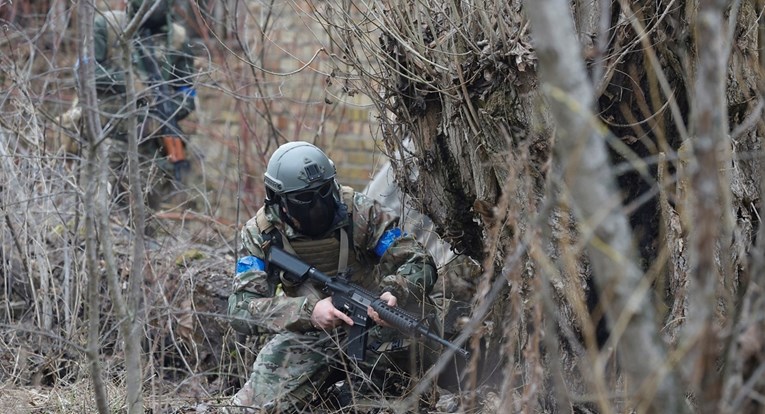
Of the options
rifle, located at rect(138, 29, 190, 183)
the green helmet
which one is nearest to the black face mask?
the green helmet

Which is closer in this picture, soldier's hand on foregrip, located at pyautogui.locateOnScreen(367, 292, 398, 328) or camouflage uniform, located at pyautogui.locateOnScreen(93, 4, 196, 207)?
soldier's hand on foregrip, located at pyautogui.locateOnScreen(367, 292, 398, 328)

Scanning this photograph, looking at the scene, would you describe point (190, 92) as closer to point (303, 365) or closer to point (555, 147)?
point (303, 365)

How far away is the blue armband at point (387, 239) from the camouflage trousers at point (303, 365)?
1.26 feet

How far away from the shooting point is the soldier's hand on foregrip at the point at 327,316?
4266 mm

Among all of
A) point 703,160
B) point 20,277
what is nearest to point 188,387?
point 20,277

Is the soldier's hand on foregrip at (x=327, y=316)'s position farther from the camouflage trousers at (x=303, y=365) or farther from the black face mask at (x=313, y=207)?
the black face mask at (x=313, y=207)

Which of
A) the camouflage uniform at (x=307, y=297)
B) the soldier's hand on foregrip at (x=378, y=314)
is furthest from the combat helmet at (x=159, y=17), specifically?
the soldier's hand on foregrip at (x=378, y=314)

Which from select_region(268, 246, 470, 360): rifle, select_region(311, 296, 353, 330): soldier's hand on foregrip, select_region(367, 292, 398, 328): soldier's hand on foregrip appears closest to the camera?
select_region(268, 246, 470, 360): rifle

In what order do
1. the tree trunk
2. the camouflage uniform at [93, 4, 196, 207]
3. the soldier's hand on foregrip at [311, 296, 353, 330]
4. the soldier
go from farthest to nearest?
the camouflage uniform at [93, 4, 196, 207] → the soldier → the soldier's hand on foregrip at [311, 296, 353, 330] → the tree trunk

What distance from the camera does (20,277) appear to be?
5586 mm

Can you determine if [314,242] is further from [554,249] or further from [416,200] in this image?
[554,249]

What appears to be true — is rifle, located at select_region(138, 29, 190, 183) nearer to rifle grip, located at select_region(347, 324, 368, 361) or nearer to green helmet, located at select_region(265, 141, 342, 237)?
green helmet, located at select_region(265, 141, 342, 237)

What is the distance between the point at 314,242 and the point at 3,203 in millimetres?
1859

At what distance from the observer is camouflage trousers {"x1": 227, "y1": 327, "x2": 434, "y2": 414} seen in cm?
446
